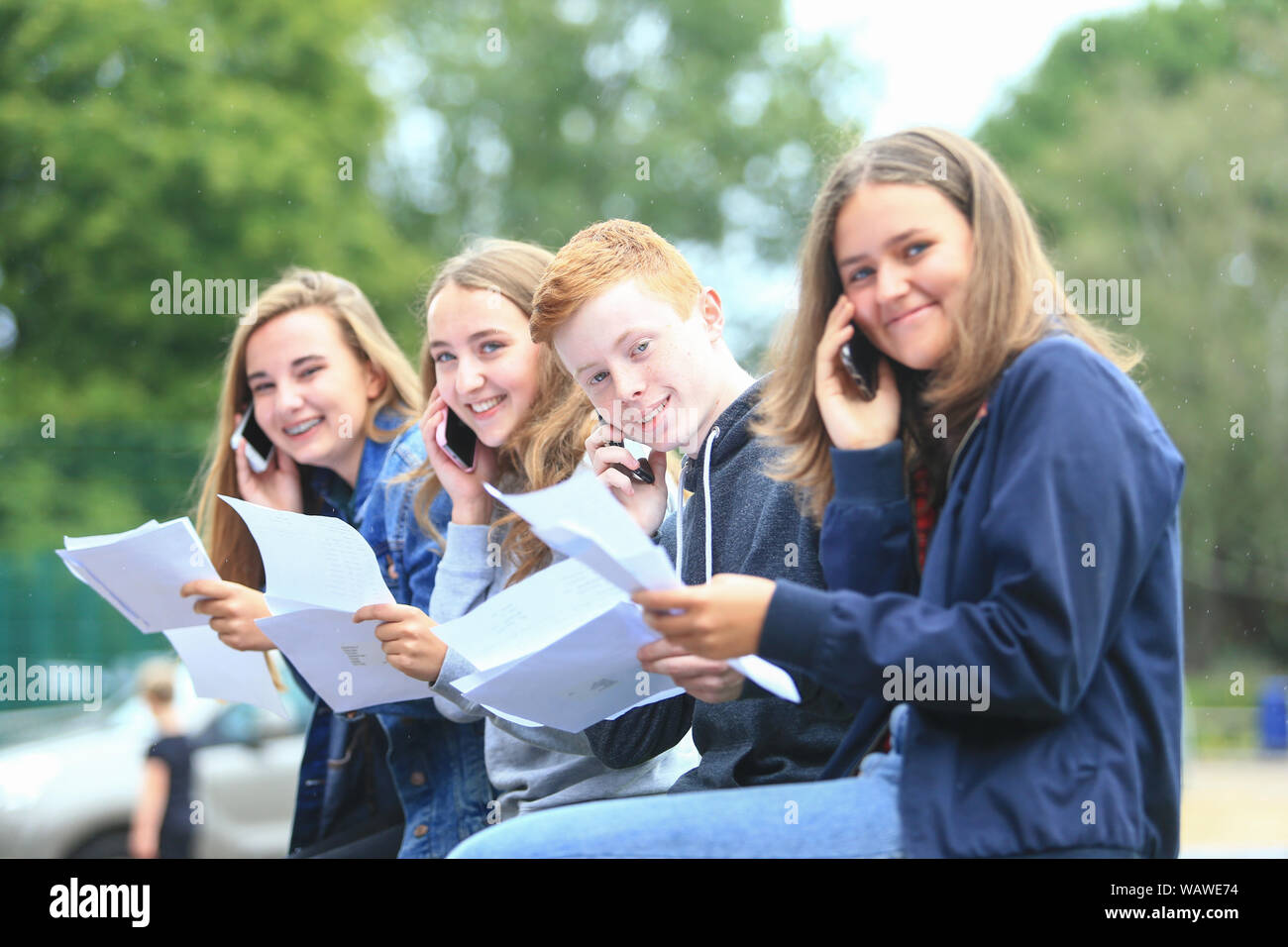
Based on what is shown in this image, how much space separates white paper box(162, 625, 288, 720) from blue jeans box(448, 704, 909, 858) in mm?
1403

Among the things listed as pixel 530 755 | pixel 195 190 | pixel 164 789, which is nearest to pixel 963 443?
pixel 530 755

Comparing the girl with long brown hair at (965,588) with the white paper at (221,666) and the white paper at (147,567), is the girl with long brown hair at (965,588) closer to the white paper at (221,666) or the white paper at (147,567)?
the white paper at (147,567)

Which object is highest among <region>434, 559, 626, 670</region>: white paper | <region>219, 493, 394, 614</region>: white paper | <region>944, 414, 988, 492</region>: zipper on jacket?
<region>944, 414, 988, 492</region>: zipper on jacket

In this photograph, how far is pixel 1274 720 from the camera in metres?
16.0

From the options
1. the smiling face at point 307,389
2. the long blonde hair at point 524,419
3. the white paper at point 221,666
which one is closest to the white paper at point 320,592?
the long blonde hair at point 524,419

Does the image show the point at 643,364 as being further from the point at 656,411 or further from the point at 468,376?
the point at 468,376

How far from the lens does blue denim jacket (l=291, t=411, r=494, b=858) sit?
2.97 meters

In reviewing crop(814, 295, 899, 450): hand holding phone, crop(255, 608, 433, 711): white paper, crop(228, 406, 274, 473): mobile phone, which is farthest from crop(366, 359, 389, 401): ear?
crop(814, 295, 899, 450): hand holding phone

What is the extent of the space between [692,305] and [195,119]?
35.7 ft

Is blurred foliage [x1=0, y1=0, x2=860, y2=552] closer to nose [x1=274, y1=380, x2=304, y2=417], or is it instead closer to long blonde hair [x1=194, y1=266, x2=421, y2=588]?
long blonde hair [x1=194, y1=266, x2=421, y2=588]
